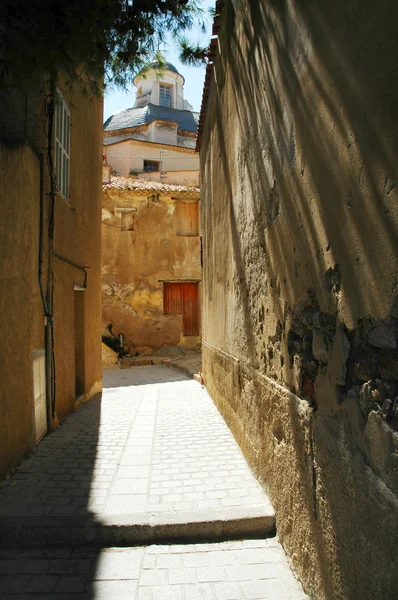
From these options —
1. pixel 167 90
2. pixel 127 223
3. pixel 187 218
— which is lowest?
pixel 127 223

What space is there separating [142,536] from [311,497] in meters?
1.41

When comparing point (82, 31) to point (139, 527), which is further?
point (82, 31)

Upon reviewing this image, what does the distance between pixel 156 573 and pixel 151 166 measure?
29.9m

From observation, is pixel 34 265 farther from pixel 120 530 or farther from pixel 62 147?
pixel 120 530

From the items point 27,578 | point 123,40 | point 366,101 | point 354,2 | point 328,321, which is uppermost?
point 123,40

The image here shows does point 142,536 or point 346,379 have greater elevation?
point 346,379

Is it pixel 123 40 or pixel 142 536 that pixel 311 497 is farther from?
pixel 123 40

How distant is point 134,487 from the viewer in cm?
366

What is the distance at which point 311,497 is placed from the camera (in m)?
2.33

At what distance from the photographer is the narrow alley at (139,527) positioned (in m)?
2.57

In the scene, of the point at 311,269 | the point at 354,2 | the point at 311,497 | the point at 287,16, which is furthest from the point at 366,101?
the point at 311,497

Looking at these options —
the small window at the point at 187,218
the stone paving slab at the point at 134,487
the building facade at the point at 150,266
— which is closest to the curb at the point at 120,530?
the stone paving slab at the point at 134,487

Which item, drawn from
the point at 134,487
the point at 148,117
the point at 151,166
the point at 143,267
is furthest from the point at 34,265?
the point at 148,117

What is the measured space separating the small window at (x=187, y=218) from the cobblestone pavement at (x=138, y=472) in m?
12.4
